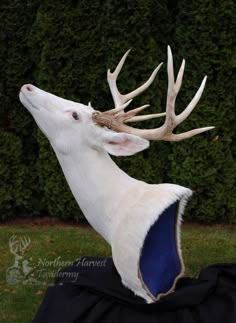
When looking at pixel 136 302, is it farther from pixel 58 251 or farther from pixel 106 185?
pixel 58 251

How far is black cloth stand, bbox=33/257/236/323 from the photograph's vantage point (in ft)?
6.31

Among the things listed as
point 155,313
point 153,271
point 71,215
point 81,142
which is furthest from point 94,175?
point 71,215

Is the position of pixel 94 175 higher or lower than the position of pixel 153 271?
higher

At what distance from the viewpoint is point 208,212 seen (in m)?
5.03

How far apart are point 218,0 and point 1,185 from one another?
2.85 metres

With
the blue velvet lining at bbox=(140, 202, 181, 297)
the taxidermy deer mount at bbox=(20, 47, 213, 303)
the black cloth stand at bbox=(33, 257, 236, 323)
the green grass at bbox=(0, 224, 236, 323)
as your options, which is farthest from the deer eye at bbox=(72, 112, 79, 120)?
the green grass at bbox=(0, 224, 236, 323)

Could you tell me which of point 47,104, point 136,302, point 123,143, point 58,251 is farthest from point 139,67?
point 136,302

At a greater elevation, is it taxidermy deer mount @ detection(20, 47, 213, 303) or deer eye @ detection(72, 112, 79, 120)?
deer eye @ detection(72, 112, 79, 120)

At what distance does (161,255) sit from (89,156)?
52 centimetres

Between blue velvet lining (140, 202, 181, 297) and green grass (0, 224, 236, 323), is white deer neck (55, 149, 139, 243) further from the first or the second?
green grass (0, 224, 236, 323)

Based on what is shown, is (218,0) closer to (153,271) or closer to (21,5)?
(21,5)

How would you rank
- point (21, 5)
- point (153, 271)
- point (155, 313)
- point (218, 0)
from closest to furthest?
point (155, 313), point (153, 271), point (218, 0), point (21, 5)

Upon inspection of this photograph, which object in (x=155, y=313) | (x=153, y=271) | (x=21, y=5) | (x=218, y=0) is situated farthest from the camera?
(x=21, y=5)

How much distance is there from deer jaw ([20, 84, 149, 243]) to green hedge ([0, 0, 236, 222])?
107 inches
